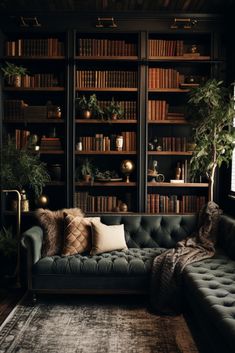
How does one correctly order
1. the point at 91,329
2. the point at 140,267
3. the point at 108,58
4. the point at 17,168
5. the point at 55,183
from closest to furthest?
the point at 91,329
the point at 140,267
the point at 17,168
the point at 108,58
the point at 55,183

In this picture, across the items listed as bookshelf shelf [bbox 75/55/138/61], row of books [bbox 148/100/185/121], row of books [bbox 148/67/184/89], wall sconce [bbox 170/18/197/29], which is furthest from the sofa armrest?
wall sconce [bbox 170/18/197/29]

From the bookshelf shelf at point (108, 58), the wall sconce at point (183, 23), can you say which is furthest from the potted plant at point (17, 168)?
the wall sconce at point (183, 23)

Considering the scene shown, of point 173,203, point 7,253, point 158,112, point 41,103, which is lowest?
point 7,253

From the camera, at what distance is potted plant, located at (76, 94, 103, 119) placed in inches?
205

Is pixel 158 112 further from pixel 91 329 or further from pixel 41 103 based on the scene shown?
pixel 91 329

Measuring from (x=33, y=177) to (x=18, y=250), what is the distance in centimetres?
83

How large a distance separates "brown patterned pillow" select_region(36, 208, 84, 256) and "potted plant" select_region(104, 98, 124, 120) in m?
1.42

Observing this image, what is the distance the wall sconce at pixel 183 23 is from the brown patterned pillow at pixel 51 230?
2648 millimetres

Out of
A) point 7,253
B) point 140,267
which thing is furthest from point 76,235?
point 7,253

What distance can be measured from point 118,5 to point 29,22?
1116 mm

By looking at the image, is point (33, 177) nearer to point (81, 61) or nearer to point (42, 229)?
point (42, 229)

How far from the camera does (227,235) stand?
4234 mm

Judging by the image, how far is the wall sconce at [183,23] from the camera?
507cm

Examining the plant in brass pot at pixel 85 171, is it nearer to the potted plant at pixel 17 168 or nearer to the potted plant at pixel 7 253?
the potted plant at pixel 17 168
